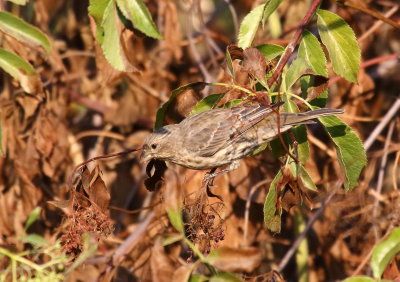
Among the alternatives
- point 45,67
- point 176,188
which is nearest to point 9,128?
point 45,67

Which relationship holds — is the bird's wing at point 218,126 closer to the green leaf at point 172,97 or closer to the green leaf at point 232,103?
the green leaf at point 232,103

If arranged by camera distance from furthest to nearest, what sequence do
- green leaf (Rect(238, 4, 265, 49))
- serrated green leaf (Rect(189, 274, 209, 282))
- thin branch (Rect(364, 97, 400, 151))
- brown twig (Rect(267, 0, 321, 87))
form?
thin branch (Rect(364, 97, 400, 151)), green leaf (Rect(238, 4, 265, 49)), brown twig (Rect(267, 0, 321, 87)), serrated green leaf (Rect(189, 274, 209, 282))

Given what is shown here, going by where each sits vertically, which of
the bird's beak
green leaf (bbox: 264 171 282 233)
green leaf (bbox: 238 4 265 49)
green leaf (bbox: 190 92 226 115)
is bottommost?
green leaf (bbox: 264 171 282 233)

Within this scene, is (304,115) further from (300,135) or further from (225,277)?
(225,277)

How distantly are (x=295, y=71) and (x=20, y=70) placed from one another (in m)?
1.76

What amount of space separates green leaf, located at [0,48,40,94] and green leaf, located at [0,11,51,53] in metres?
0.12

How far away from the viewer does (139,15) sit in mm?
3799

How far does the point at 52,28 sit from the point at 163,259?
12.0 ft

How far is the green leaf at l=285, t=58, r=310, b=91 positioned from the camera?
328 cm

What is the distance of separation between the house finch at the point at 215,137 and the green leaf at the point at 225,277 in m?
0.73

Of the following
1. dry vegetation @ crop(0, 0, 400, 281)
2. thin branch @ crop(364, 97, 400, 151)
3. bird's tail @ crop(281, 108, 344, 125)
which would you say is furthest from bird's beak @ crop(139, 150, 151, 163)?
thin branch @ crop(364, 97, 400, 151)

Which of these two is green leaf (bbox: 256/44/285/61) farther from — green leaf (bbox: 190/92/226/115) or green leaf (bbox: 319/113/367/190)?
green leaf (bbox: 319/113/367/190)

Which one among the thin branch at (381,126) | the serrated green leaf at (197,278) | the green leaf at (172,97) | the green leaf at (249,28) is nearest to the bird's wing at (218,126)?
the green leaf at (172,97)

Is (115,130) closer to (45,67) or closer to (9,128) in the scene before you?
(45,67)
